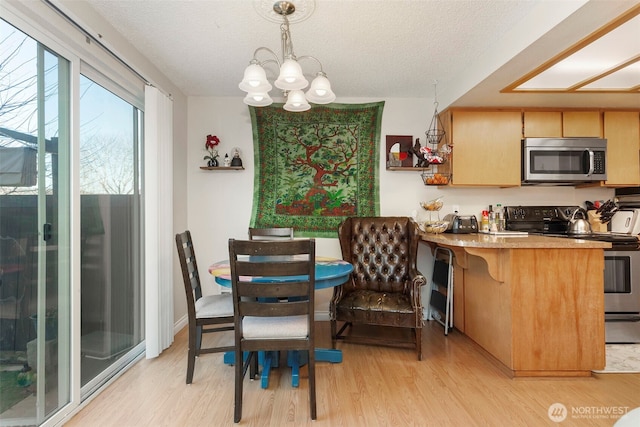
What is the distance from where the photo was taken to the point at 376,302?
2471 millimetres

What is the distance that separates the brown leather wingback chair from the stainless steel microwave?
132 centimetres

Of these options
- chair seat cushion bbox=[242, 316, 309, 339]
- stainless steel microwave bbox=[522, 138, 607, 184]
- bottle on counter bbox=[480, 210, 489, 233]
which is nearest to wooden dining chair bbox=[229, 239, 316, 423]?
chair seat cushion bbox=[242, 316, 309, 339]

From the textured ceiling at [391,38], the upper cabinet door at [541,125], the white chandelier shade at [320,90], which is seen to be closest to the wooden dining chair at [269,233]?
the white chandelier shade at [320,90]

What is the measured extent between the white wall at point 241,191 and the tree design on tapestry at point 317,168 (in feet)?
1.08

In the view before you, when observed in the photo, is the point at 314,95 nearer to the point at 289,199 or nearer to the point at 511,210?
the point at 289,199

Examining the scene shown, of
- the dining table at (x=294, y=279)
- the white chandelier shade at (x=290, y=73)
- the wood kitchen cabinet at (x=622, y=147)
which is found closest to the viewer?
the white chandelier shade at (x=290, y=73)

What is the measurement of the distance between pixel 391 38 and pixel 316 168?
1442 millimetres

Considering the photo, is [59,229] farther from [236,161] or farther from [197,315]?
[236,161]

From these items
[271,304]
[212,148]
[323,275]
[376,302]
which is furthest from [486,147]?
[212,148]

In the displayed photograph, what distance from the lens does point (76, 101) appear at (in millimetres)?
A: 1783

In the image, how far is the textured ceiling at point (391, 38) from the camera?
1.79 metres

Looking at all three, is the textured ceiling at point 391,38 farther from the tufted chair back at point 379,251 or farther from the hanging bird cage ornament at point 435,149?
the tufted chair back at point 379,251

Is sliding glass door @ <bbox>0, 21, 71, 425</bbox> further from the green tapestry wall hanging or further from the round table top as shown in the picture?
the green tapestry wall hanging

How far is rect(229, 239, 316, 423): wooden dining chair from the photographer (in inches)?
61.0
